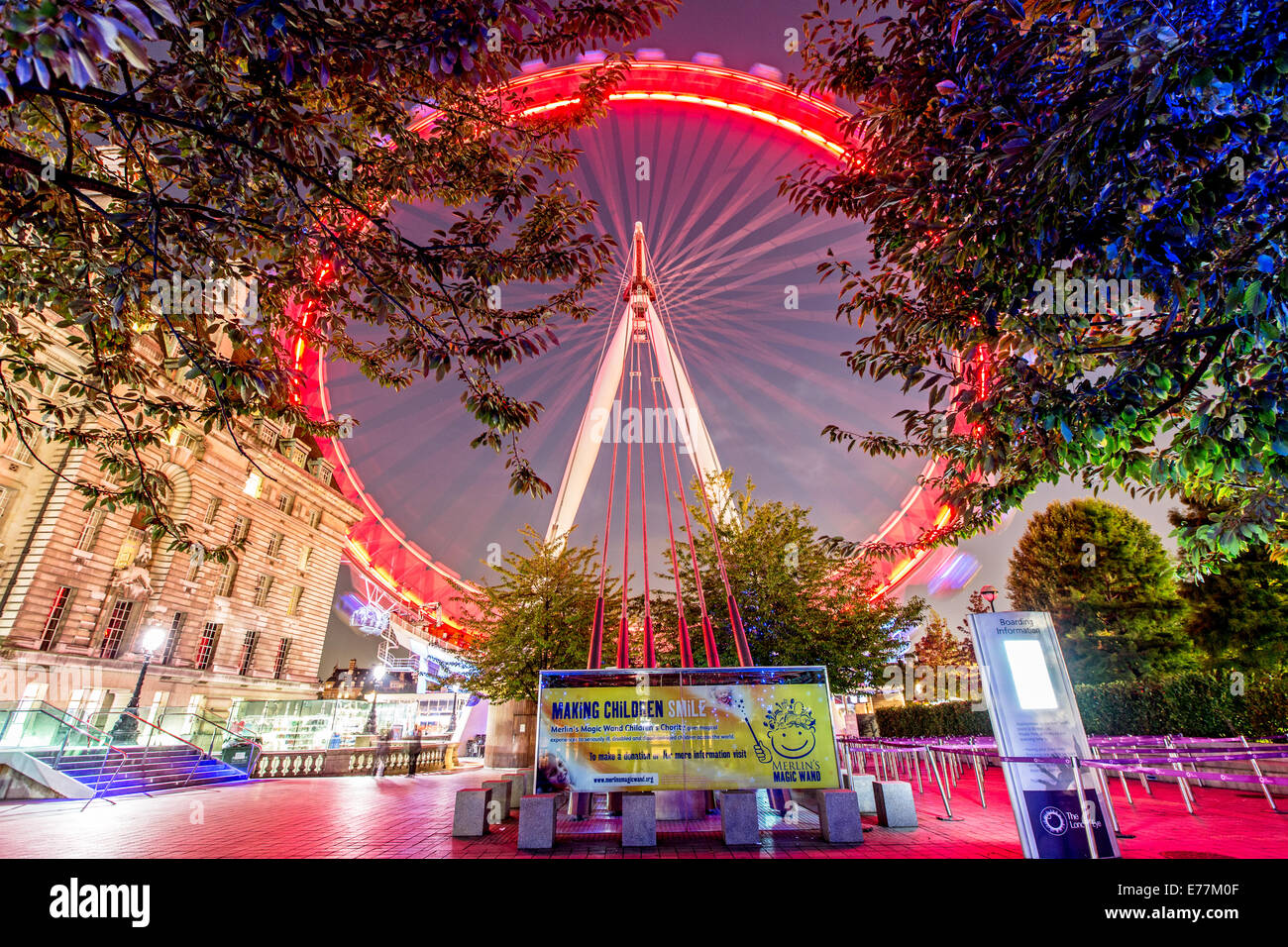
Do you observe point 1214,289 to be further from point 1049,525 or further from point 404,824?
point 1049,525

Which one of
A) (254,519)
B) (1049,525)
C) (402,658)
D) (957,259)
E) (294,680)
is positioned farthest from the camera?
(402,658)

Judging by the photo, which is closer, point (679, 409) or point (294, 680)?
point (679, 409)

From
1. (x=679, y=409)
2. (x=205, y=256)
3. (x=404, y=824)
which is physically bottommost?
(x=404, y=824)

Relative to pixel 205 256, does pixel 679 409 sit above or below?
above

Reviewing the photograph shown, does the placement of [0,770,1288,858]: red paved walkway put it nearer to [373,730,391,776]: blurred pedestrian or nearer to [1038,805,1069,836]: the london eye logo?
[1038,805,1069,836]: the london eye logo

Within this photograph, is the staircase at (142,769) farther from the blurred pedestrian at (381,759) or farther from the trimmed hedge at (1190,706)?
the trimmed hedge at (1190,706)

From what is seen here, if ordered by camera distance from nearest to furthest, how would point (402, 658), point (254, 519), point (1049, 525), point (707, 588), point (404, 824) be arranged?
point (404, 824) → point (707, 588) → point (1049, 525) → point (254, 519) → point (402, 658)

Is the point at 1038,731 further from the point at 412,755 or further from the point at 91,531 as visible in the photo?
the point at 91,531

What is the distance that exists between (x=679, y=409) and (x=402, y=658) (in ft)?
135

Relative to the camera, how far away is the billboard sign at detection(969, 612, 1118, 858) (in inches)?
230

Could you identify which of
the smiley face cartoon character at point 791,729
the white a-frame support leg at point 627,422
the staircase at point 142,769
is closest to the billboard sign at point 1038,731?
the smiley face cartoon character at point 791,729

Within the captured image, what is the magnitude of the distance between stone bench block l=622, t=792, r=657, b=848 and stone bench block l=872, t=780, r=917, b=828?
11.4 ft

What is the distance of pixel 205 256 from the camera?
5371mm
